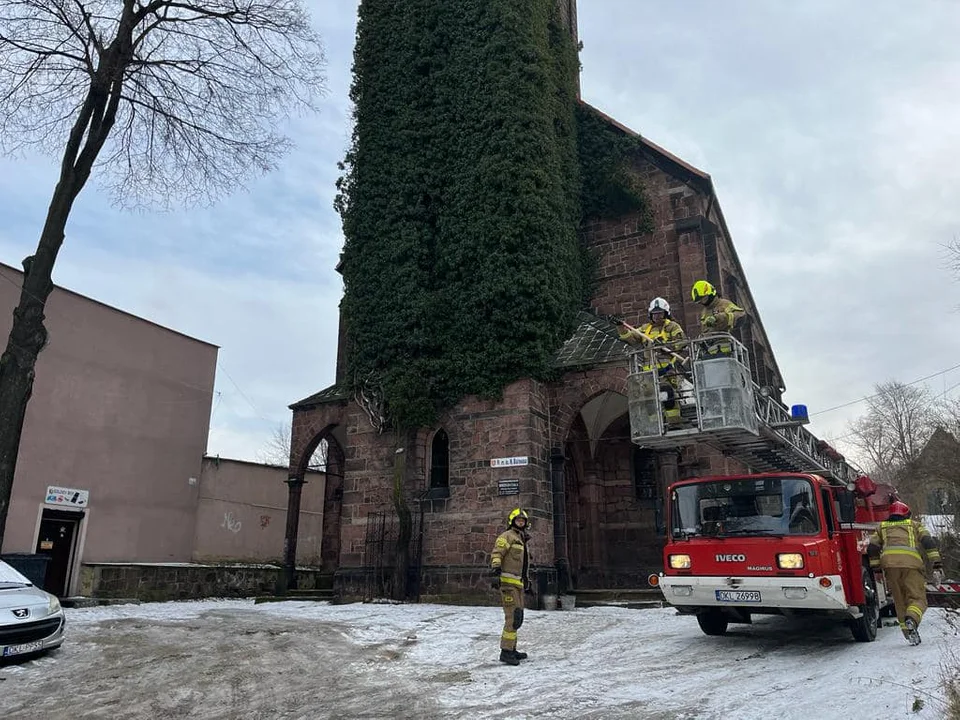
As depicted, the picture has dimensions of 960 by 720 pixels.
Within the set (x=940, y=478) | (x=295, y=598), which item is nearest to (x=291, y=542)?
(x=295, y=598)

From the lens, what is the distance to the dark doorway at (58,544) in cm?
1739

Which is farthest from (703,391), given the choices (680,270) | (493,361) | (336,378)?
(336,378)

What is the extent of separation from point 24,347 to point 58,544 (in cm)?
863

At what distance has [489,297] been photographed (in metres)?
16.8

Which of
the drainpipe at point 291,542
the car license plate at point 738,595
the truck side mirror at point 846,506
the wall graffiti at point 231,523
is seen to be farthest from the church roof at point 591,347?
the wall graffiti at point 231,523

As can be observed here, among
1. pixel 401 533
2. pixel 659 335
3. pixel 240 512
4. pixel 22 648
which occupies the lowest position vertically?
pixel 22 648

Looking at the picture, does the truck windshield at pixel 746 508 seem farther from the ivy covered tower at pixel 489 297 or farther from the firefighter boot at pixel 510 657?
the ivy covered tower at pixel 489 297

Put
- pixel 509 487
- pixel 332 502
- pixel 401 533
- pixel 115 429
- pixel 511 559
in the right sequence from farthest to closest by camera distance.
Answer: pixel 332 502
pixel 115 429
pixel 401 533
pixel 509 487
pixel 511 559

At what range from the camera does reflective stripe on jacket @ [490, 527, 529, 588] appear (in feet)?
27.4

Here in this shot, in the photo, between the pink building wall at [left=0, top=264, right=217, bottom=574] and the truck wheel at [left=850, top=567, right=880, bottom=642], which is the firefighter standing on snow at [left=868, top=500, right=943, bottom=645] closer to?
the truck wheel at [left=850, top=567, right=880, bottom=642]

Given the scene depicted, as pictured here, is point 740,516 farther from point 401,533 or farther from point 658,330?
point 401,533

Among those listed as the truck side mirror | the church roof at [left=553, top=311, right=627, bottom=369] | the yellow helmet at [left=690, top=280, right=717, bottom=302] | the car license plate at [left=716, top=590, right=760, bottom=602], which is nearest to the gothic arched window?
the church roof at [left=553, top=311, right=627, bottom=369]

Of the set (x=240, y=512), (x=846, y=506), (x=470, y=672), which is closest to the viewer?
(x=470, y=672)

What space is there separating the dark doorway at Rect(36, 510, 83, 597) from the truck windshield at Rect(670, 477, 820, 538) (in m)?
15.1
